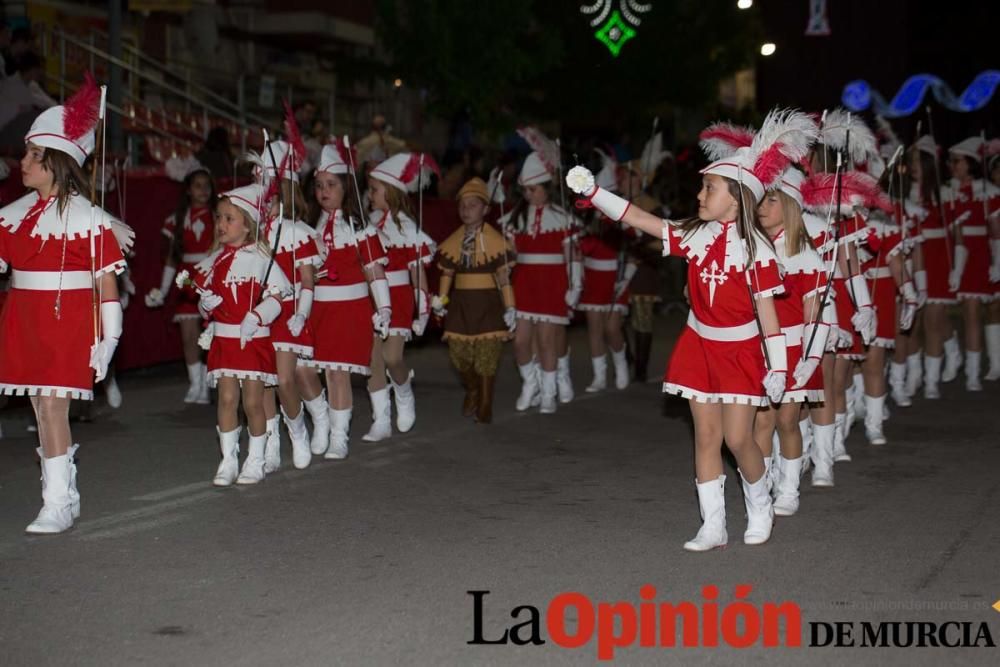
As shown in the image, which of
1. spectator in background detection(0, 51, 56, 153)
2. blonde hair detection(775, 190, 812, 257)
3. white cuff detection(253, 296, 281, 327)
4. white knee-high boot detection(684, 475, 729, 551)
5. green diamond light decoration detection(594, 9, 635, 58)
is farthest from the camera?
green diamond light decoration detection(594, 9, 635, 58)

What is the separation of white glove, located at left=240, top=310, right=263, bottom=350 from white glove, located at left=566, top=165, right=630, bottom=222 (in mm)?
2363

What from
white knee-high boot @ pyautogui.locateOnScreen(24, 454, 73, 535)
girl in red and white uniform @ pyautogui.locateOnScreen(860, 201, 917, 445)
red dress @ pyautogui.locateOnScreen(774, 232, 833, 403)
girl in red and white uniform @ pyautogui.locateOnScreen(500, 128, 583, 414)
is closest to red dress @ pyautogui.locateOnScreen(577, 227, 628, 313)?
girl in red and white uniform @ pyautogui.locateOnScreen(500, 128, 583, 414)

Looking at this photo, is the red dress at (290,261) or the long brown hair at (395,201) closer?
the red dress at (290,261)

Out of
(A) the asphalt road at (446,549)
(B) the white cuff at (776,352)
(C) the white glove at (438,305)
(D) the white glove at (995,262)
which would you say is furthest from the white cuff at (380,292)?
Result: (D) the white glove at (995,262)

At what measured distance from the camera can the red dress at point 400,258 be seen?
451 inches

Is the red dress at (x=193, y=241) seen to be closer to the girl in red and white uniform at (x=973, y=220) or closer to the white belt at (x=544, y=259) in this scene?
the white belt at (x=544, y=259)

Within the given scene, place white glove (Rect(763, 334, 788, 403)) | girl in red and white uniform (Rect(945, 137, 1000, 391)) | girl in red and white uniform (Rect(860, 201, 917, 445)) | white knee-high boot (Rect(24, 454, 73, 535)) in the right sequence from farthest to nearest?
1. girl in red and white uniform (Rect(945, 137, 1000, 391))
2. girl in red and white uniform (Rect(860, 201, 917, 445))
3. white knee-high boot (Rect(24, 454, 73, 535))
4. white glove (Rect(763, 334, 788, 403))

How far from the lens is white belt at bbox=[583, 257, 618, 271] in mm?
14594

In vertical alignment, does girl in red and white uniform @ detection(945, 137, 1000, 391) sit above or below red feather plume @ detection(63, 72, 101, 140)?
below

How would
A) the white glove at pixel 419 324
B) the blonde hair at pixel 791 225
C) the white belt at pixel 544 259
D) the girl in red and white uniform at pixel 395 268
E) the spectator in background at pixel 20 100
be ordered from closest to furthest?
the blonde hair at pixel 791 225, the white glove at pixel 419 324, the girl in red and white uniform at pixel 395 268, the white belt at pixel 544 259, the spectator in background at pixel 20 100

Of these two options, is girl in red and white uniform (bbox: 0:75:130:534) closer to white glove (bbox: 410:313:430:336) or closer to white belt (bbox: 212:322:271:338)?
white belt (bbox: 212:322:271:338)

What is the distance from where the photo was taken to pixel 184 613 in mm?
6465

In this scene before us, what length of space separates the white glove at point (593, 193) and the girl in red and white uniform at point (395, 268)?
373cm

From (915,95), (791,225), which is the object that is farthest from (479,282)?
(915,95)
